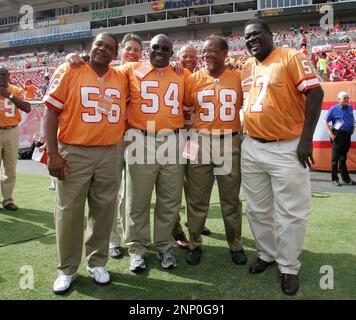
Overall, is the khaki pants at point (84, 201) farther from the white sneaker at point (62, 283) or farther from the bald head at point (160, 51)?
the bald head at point (160, 51)


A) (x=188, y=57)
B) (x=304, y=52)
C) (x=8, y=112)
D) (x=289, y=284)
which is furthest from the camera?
(x=8, y=112)

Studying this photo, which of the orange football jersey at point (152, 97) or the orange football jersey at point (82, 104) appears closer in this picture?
the orange football jersey at point (82, 104)

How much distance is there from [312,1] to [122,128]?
4010 cm

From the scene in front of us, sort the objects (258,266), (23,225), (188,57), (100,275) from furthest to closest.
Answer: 1. (23,225)
2. (188,57)
3. (258,266)
4. (100,275)

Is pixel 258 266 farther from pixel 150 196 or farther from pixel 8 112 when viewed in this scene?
pixel 8 112

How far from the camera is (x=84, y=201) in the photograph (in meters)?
3.13

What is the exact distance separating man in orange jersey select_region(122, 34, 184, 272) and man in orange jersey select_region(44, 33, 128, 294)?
21cm

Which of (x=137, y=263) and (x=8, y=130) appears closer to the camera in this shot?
(x=137, y=263)

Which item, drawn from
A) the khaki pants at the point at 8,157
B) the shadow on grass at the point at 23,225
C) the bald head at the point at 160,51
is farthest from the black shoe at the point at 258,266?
the khaki pants at the point at 8,157

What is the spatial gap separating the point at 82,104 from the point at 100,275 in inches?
56.2

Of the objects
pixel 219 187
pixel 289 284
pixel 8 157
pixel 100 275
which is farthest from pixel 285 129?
pixel 8 157

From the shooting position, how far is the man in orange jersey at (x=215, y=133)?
3496 millimetres

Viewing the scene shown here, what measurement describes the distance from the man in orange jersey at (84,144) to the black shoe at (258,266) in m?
1.28
